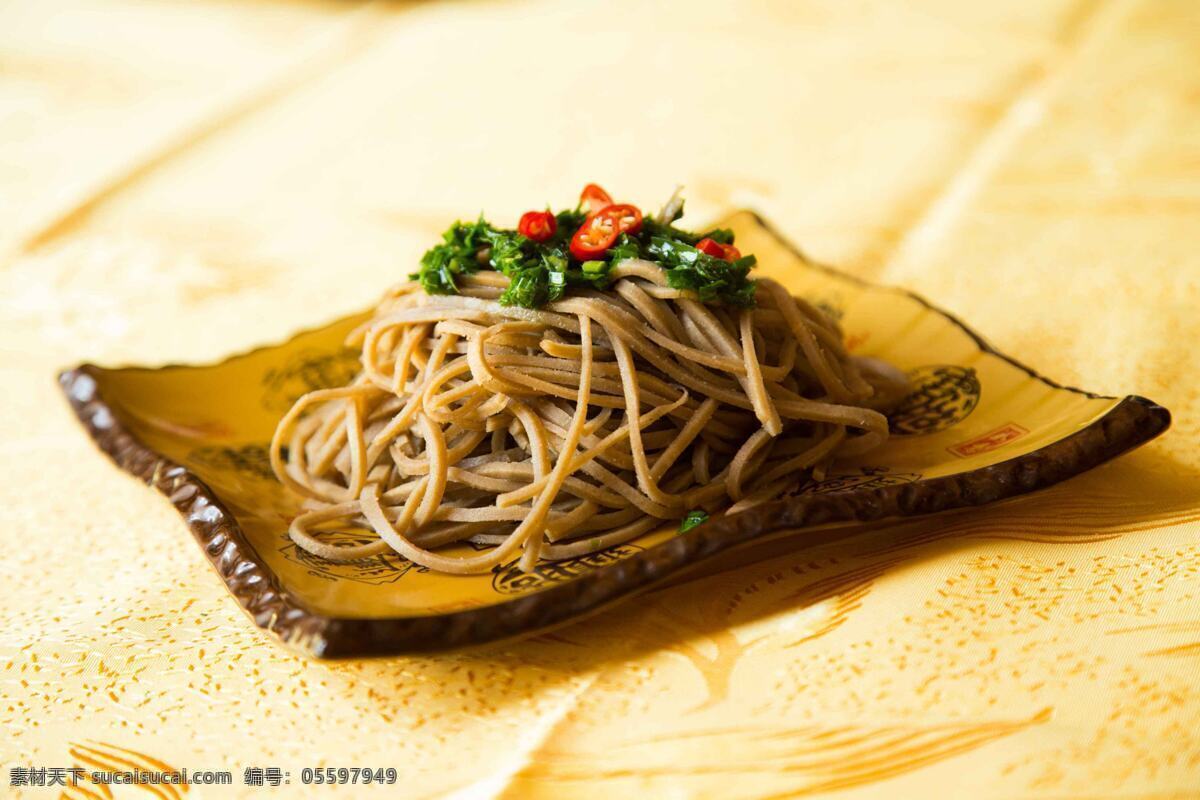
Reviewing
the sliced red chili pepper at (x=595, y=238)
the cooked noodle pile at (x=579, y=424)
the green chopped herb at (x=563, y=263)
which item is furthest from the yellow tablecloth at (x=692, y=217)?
the sliced red chili pepper at (x=595, y=238)

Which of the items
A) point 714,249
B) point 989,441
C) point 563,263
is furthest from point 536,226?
point 989,441

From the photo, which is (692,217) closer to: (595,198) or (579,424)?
(595,198)

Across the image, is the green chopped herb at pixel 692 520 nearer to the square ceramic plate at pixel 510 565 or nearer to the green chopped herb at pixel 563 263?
the square ceramic plate at pixel 510 565

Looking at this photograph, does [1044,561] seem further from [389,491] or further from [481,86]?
[481,86]

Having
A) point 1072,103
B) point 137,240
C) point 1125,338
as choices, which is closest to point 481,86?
point 137,240

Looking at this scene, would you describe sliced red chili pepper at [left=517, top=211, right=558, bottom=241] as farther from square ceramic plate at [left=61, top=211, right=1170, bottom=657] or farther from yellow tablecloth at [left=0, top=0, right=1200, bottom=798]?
yellow tablecloth at [left=0, top=0, right=1200, bottom=798]

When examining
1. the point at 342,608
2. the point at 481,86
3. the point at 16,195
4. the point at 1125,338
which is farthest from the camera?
the point at 481,86
